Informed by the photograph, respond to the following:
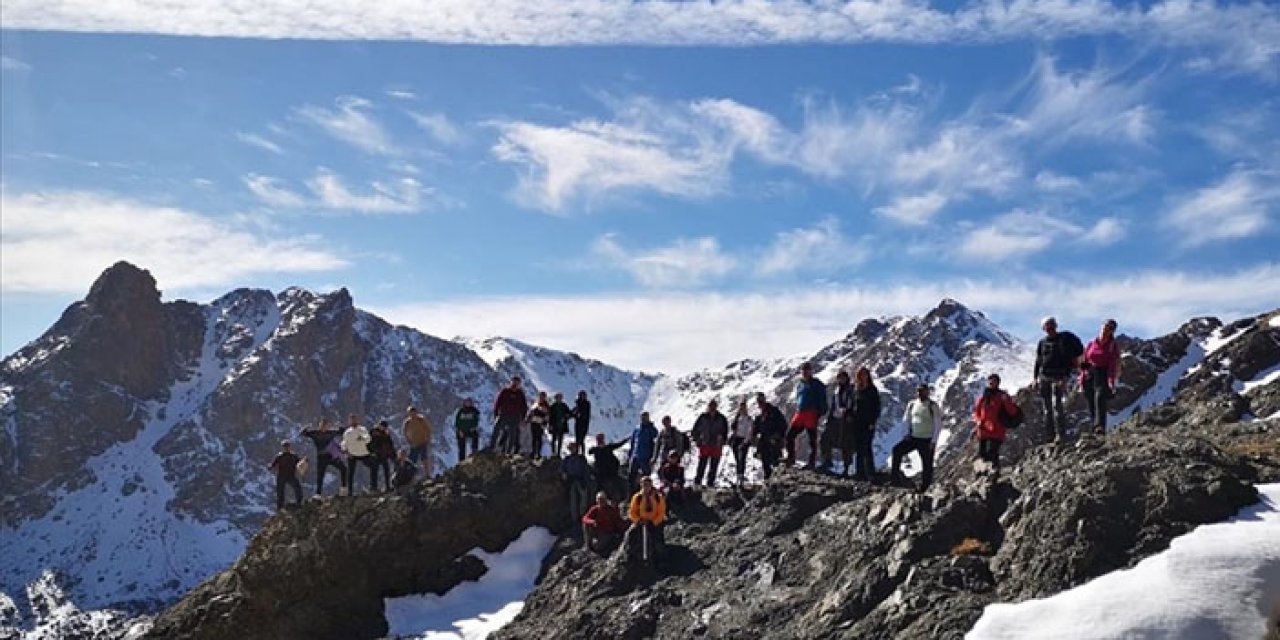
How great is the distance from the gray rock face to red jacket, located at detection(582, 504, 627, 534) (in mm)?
4432

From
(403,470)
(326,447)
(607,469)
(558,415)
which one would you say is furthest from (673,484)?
(326,447)

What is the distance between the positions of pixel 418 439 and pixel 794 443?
13.7m

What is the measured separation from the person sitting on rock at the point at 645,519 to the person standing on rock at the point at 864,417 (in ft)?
18.8

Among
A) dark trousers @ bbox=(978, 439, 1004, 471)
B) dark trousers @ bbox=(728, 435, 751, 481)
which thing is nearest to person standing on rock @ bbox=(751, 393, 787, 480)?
dark trousers @ bbox=(728, 435, 751, 481)

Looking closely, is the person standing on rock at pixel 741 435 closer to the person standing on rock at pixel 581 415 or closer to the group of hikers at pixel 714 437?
the group of hikers at pixel 714 437

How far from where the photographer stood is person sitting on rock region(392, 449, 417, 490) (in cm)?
3744

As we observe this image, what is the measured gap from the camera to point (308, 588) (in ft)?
108

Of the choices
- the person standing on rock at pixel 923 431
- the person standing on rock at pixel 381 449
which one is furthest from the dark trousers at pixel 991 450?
the person standing on rock at pixel 381 449

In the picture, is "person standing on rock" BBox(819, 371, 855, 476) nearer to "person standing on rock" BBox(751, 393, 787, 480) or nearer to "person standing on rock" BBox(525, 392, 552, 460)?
"person standing on rock" BBox(751, 393, 787, 480)

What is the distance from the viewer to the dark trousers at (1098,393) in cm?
2612

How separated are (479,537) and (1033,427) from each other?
9495 centimetres

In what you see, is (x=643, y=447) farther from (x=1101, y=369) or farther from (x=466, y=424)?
(x=1101, y=369)

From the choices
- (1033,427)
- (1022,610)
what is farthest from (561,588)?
(1033,427)

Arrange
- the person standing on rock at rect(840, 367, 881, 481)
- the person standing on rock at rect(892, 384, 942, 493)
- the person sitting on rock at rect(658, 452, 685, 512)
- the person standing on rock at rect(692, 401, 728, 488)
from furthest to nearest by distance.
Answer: the person standing on rock at rect(692, 401, 728, 488), the person sitting on rock at rect(658, 452, 685, 512), the person standing on rock at rect(840, 367, 881, 481), the person standing on rock at rect(892, 384, 942, 493)
